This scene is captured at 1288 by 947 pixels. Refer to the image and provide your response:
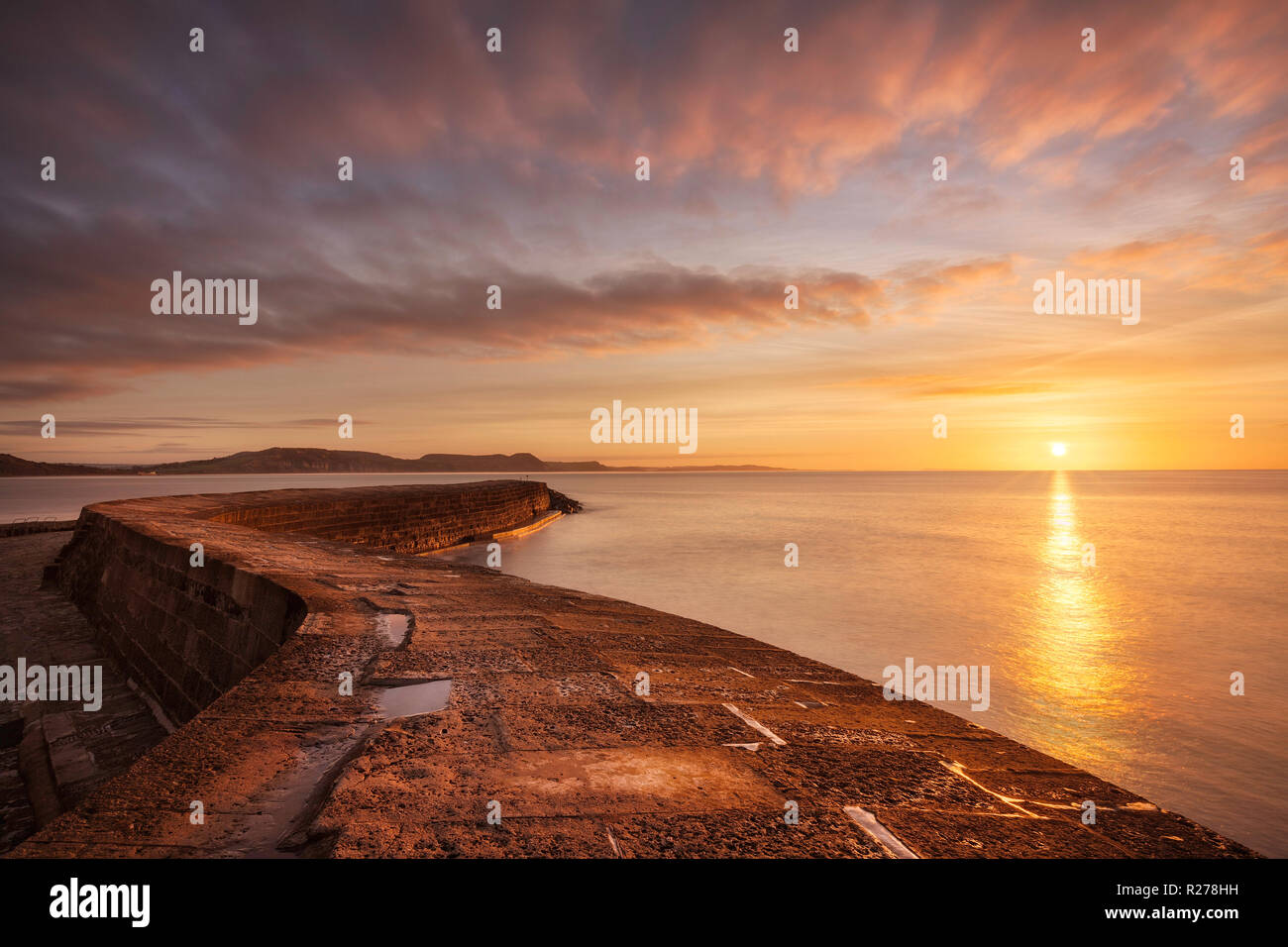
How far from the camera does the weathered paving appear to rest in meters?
1.66

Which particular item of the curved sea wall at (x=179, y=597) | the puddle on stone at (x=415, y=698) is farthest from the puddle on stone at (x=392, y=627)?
the puddle on stone at (x=415, y=698)

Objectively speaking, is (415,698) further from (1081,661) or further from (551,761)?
(1081,661)

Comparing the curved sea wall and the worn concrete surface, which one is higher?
the curved sea wall

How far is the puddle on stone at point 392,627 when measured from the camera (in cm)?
357

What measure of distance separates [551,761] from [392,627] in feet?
6.94

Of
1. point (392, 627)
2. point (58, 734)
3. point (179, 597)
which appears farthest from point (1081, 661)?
point (58, 734)

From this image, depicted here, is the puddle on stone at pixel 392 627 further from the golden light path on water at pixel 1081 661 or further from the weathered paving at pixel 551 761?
the golden light path on water at pixel 1081 661

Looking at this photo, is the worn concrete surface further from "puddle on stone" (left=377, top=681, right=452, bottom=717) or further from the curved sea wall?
"puddle on stone" (left=377, top=681, right=452, bottom=717)

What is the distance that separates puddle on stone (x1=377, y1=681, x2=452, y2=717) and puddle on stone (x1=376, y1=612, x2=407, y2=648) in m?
0.68

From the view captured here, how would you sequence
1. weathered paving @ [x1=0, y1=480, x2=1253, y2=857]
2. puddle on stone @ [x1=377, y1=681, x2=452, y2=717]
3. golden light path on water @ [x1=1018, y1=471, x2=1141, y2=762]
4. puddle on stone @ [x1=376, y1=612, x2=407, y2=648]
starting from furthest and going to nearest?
golden light path on water @ [x1=1018, y1=471, x2=1141, y2=762]
puddle on stone @ [x1=376, y1=612, x2=407, y2=648]
puddle on stone @ [x1=377, y1=681, x2=452, y2=717]
weathered paving @ [x1=0, y1=480, x2=1253, y2=857]

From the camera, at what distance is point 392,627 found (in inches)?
151

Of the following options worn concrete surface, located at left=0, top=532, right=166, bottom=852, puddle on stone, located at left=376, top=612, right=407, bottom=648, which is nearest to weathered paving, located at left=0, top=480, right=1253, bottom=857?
puddle on stone, located at left=376, top=612, right=407, bottom=648
